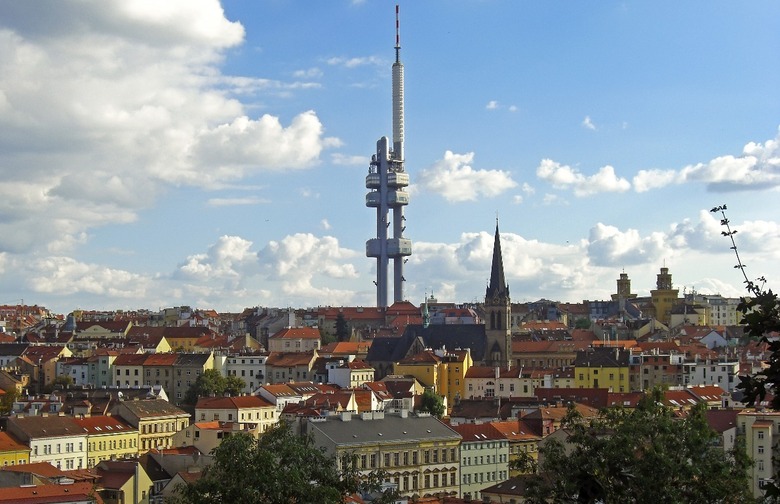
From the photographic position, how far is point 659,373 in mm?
126312

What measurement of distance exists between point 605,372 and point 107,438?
52073 mm

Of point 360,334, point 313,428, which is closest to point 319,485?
point 313,428

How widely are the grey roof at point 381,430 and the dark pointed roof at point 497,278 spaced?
71129 mm

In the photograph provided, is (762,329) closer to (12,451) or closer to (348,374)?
(12,451)

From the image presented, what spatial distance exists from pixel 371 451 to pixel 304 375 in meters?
64.3

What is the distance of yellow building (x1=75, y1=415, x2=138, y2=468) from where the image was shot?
89250mm

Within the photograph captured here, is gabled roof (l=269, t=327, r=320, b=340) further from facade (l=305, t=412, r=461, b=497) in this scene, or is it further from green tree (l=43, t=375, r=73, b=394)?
facade (l=305, t=412, r=461, b=497)

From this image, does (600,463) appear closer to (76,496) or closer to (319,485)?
(319,485)

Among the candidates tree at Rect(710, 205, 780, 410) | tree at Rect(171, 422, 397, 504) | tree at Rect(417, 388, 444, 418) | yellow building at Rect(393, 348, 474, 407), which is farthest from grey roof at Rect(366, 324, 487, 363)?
tree at Rect(710, 205, 780, 410)

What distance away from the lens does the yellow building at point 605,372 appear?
4956 inches

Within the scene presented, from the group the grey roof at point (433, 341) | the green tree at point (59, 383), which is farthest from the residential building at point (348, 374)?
the green tree at point (59, 383)

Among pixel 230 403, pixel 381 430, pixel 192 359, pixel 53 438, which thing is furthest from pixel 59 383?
pixel 381 430

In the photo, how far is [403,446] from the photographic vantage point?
252ft

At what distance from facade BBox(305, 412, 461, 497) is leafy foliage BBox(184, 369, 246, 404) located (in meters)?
44.0
